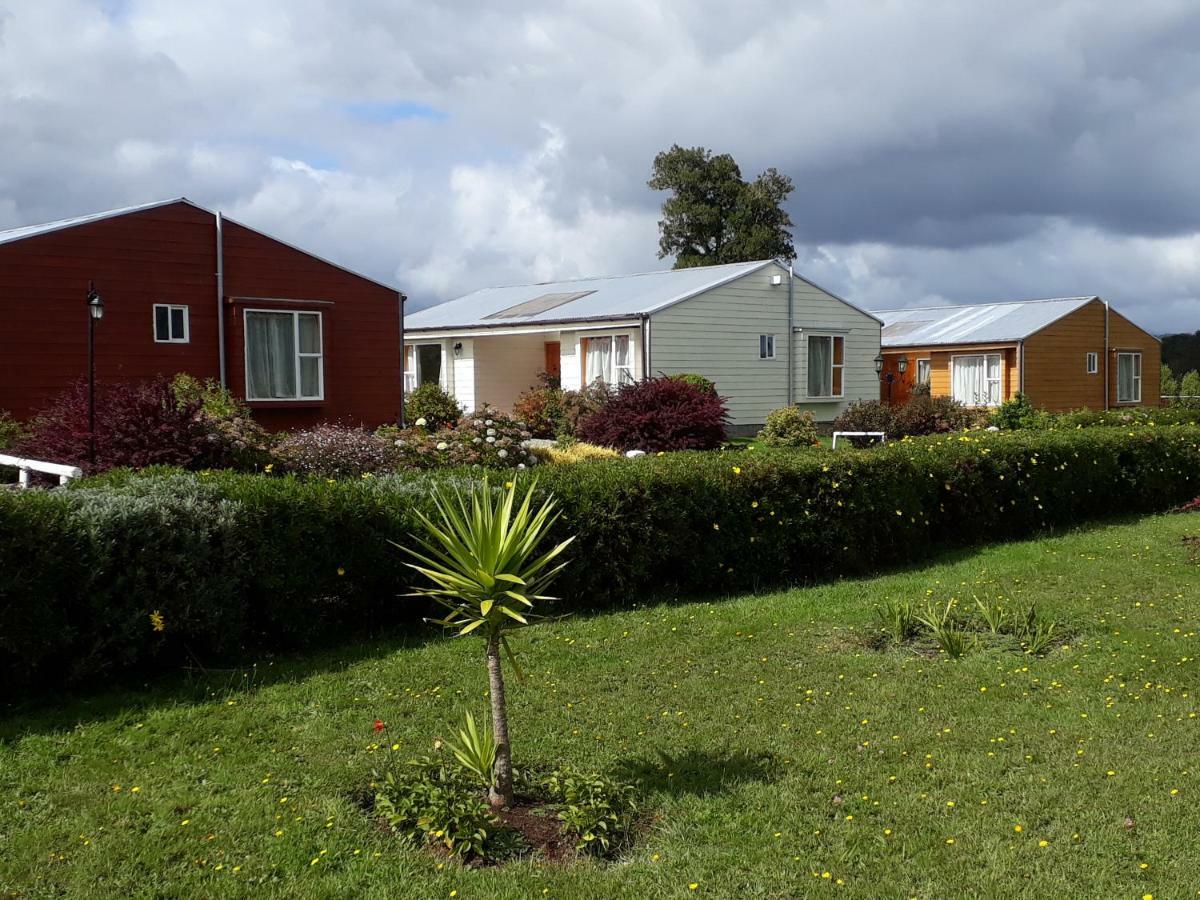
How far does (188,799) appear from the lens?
4.85 meters

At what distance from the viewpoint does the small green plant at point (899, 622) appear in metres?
7.31

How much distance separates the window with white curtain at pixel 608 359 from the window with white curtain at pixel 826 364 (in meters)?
5.28

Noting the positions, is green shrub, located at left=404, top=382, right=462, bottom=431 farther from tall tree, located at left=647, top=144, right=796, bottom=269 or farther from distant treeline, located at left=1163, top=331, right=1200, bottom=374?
distant treeline, located at left=1163, top=331, right=1200, bottom=374

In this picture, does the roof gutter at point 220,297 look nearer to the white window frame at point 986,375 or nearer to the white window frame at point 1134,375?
the white window frame at point 986,375

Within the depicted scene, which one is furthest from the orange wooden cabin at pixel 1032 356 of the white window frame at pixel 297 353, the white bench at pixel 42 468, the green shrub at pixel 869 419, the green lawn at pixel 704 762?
the white bench at pixel 42 468

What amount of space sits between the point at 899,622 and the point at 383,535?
3.53 metres

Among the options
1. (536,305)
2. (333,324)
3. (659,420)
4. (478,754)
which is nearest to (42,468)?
(478,754)

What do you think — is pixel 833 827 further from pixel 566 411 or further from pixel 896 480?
pixel 566 411

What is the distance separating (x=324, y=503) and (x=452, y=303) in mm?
26520

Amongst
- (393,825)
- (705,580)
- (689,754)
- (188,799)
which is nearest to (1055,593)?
(705,580)

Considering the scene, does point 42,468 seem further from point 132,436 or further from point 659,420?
point 659,420

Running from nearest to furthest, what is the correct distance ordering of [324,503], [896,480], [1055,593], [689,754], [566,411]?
[689,754], [324,503], [1055,593], [896,480], [566,411]

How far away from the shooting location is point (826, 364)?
27266 mm

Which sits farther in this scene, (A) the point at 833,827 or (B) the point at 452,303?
(B) the point at 452,303
